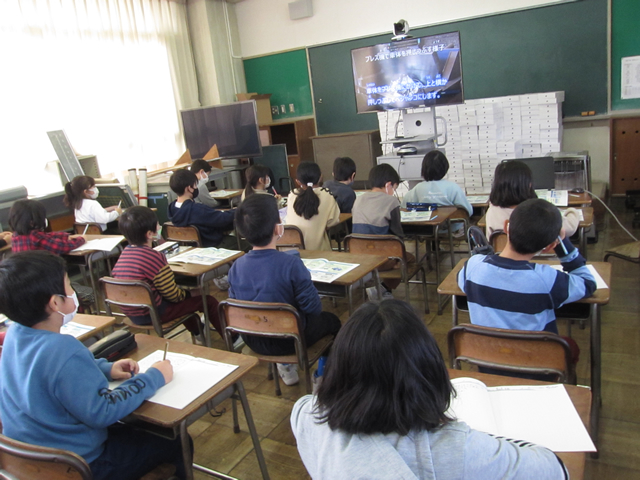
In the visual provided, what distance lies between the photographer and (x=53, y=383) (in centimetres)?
127

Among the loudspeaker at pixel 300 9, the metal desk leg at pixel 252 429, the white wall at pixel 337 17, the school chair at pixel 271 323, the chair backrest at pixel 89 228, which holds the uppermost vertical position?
the loudspeaker at pixel 300 9

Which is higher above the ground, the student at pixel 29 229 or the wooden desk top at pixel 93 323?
the student at pixel 29 229

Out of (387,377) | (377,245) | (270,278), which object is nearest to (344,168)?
(377,245)

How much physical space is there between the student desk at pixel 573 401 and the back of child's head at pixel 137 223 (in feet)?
5.72

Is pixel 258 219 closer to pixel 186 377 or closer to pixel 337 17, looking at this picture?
pixel 186 377

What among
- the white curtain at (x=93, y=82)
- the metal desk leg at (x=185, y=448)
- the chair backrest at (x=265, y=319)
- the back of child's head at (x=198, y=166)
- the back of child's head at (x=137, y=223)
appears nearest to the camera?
the metal desk leg at (x=185, y=448)

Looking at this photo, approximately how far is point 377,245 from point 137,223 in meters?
1.30

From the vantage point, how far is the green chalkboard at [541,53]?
5.42 metres

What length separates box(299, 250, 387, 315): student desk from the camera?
234cm

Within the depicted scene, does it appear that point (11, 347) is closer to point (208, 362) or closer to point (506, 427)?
point (208, 362)

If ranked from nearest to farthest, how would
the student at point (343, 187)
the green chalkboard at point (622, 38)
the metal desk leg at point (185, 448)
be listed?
1. the metal desk leg at point (185, 448)
2. the student at point (343, 187)
3. the green chalkboard at point (622, 38)

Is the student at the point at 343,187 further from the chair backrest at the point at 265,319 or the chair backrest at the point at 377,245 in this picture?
the chair backrest at the point at 265,319

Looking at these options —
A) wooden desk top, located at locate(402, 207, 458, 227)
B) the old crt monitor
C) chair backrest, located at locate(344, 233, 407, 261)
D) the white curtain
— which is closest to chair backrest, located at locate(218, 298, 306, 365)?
chair backrest, located at locate(344, 233, 407, 261)

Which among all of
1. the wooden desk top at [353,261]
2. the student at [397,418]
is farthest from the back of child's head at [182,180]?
the student at [397,418]
